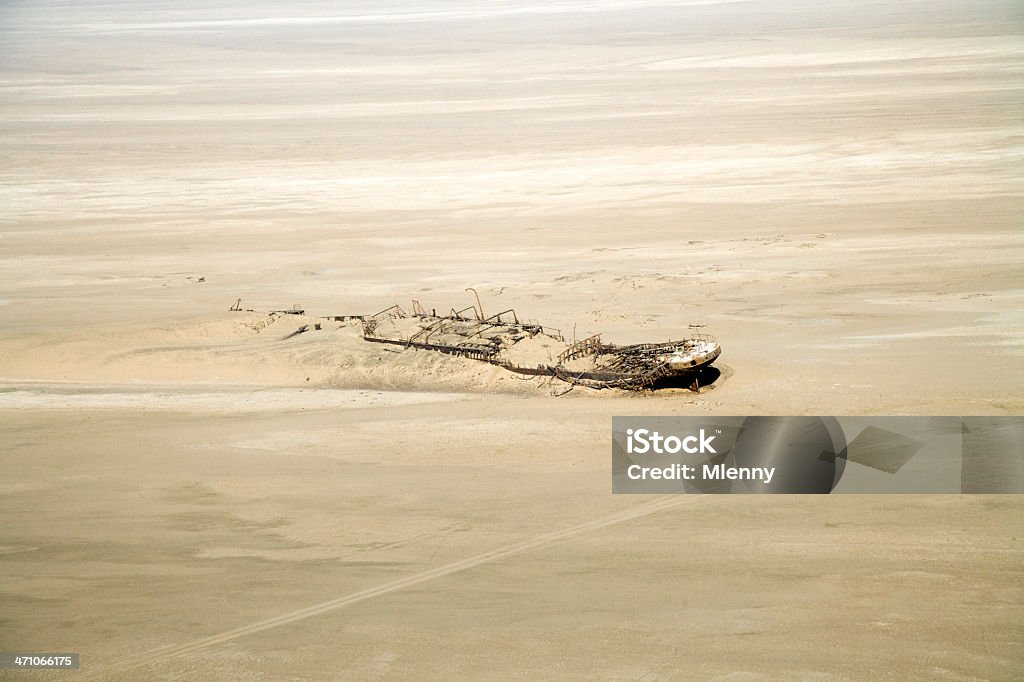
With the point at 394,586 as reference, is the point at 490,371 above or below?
above

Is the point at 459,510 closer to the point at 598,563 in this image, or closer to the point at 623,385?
the point at 598,563

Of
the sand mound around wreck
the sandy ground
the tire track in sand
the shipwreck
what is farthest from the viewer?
the sand mound around wreck

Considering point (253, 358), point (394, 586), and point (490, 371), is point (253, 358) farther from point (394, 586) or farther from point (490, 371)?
point (394, 586)

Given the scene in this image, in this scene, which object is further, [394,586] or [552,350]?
[552,350]

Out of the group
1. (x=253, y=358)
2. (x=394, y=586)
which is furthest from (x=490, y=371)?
(x=394, y=586)

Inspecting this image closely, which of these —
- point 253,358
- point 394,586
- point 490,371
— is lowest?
point 394,586

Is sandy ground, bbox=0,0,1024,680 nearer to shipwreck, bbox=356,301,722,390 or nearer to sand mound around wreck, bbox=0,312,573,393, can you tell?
sand mound around wreck, bbox=0,312,573,393

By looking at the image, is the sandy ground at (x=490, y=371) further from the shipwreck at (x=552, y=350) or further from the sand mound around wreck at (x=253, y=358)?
the shipwreck at (x=552, y=350)

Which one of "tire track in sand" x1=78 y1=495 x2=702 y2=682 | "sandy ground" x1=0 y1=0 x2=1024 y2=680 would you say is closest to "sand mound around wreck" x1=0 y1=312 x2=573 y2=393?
"sandy ground" x1=0 y1=0 x2=1024 y2=680

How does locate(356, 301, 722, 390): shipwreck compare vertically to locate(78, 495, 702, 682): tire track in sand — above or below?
above

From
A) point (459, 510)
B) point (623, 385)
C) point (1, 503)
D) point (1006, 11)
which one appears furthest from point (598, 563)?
point (1006, 11)
